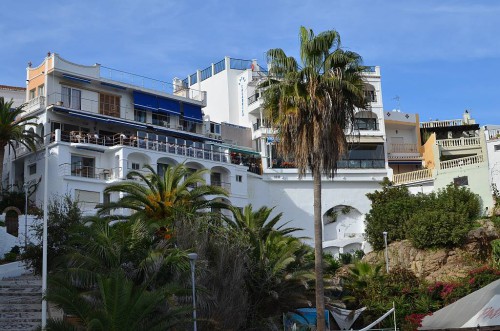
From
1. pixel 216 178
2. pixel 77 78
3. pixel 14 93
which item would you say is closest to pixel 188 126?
pixel 216 178

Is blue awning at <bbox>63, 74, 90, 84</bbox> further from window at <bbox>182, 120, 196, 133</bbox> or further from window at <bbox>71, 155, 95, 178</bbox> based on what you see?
window at <bbox>182, 120, 196, 133</bbox>

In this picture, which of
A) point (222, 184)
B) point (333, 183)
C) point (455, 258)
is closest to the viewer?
point (455, 258)

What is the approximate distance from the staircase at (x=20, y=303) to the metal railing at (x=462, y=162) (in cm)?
3101

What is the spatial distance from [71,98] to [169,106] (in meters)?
8.63

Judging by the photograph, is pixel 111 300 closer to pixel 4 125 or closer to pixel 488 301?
pixel 488 301

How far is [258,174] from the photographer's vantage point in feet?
184

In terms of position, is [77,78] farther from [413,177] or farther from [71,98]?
[413,177]

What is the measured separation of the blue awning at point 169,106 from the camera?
5588 cm

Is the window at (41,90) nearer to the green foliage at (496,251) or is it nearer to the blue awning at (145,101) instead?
the blue awning at (145,101)

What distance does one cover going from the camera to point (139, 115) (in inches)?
2159

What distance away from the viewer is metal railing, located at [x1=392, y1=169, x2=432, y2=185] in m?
53.0

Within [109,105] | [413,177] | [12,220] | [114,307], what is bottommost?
[114,307]

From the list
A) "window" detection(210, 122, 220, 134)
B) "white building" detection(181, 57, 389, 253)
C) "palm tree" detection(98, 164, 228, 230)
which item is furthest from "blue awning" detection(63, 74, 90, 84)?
"palm tree" detection(98, 164, 228, 230)

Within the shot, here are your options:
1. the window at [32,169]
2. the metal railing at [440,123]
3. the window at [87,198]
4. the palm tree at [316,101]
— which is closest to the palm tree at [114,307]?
the palm tree at [316,101]
